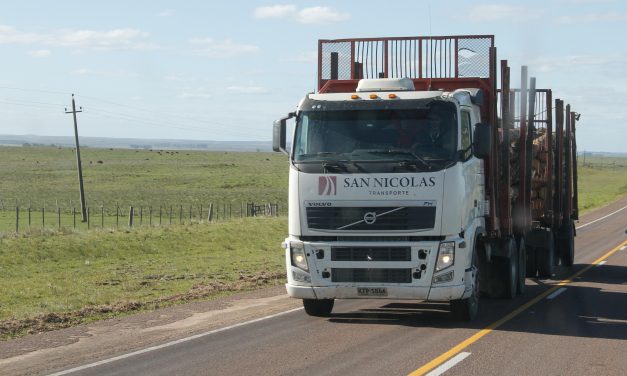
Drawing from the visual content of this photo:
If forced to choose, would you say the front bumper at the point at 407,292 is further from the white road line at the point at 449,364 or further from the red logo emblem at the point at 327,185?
the white road line at the point at 449,364

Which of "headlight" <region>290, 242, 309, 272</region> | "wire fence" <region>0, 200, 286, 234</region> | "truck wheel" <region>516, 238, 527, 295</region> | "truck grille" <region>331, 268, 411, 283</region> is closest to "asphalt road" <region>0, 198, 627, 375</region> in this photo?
"truck wheel" <region>516, 238, 527, 295</region>

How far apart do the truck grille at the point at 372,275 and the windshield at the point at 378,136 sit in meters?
1.54

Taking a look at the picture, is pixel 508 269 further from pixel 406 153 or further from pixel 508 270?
pixel 406 153

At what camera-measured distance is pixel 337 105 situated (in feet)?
44.1

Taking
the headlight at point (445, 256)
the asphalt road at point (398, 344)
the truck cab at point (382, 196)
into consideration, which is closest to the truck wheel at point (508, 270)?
the asphalt road at point (398, 344)

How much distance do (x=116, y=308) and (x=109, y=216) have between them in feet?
139

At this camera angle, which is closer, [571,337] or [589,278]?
[571,337]

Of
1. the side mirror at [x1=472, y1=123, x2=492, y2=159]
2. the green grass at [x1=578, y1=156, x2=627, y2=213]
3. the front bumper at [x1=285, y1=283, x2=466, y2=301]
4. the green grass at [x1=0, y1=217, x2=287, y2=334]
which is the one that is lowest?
the green grass at [x1=578, y1=156, x2=627, y2=213]

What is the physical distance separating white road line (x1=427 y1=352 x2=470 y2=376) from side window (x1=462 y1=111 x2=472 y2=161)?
3.22m

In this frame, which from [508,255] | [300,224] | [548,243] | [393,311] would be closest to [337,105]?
[300,224]

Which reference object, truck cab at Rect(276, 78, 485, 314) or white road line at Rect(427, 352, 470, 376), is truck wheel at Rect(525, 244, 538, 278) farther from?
white road line at Rect(427, 352, 470, 376)

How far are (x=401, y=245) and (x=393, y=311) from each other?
2.73 m

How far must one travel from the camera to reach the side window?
13.4 metres

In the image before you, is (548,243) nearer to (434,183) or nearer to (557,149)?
(557,149)
